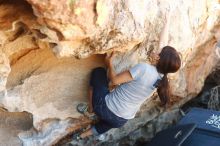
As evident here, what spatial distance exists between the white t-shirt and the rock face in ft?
0.46

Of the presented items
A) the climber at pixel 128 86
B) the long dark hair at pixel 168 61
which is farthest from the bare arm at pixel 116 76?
the long dark hair at pixel 168 61

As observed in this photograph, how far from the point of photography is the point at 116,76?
3064 mm

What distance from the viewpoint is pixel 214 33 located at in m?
4.05

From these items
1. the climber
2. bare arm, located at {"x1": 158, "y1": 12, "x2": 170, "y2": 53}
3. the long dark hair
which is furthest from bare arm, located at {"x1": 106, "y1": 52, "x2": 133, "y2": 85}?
bare arm, located at {"x1": 158, "y1": 12, "x2": 170, "y2": 53}

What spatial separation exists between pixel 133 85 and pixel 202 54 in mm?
1260

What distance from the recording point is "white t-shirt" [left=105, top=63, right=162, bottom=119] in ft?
9.87

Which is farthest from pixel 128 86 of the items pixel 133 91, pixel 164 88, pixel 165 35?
pixel 165 35

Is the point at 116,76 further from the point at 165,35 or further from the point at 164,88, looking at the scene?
the point at 165,35

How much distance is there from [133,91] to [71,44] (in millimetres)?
→ 683

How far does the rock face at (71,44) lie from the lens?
8.18 feet

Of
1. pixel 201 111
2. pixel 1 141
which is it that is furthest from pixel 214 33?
pixel 1 141

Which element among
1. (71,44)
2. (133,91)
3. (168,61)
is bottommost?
(133,91)

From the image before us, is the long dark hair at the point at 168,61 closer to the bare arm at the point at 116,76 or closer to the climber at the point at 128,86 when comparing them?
the climber at the point at 128,86

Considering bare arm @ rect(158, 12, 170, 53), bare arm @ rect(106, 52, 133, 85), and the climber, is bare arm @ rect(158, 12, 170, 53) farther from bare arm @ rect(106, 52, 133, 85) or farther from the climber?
bare arm @ rect(106, 52, 133, 85)
